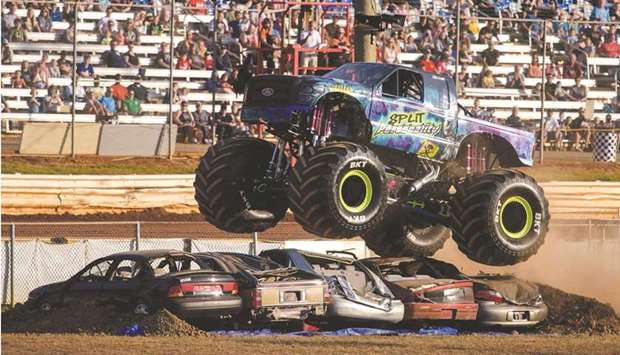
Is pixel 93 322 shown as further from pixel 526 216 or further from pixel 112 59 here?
pixel 112 59

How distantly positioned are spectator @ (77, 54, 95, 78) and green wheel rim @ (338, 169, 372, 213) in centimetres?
1559

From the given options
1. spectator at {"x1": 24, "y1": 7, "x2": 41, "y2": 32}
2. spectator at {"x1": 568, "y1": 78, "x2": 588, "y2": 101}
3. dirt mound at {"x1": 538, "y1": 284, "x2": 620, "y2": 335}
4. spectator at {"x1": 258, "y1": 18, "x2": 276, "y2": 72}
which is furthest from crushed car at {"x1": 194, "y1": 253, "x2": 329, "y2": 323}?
spectator at {"x1": 568, "y1": 78, "x2": 588, "y2": 101}

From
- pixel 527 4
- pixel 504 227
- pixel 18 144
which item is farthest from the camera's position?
pixel 527 4

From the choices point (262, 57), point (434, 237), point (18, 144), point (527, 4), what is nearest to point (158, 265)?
point (434, 237)

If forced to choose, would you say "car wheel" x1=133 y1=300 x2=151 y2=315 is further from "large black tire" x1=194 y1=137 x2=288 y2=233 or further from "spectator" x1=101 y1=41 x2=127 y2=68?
"spectator" x1=101 y1=41 x2=127 y2=68

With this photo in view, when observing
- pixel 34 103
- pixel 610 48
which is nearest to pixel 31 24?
pixel 34 103

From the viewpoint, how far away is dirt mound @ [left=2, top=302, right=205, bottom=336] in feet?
59.6

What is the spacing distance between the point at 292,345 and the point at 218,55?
14992mm

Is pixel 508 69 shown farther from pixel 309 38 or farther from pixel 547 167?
pixel 309 38

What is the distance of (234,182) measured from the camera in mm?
17438

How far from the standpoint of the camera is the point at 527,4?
120ft

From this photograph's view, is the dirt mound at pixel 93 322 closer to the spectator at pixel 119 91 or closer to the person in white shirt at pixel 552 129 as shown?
the spectator at pixel 119 91

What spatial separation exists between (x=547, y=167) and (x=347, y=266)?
11802mm

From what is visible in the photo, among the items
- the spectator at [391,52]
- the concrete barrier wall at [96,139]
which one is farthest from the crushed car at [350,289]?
the spectator at [391,52]
